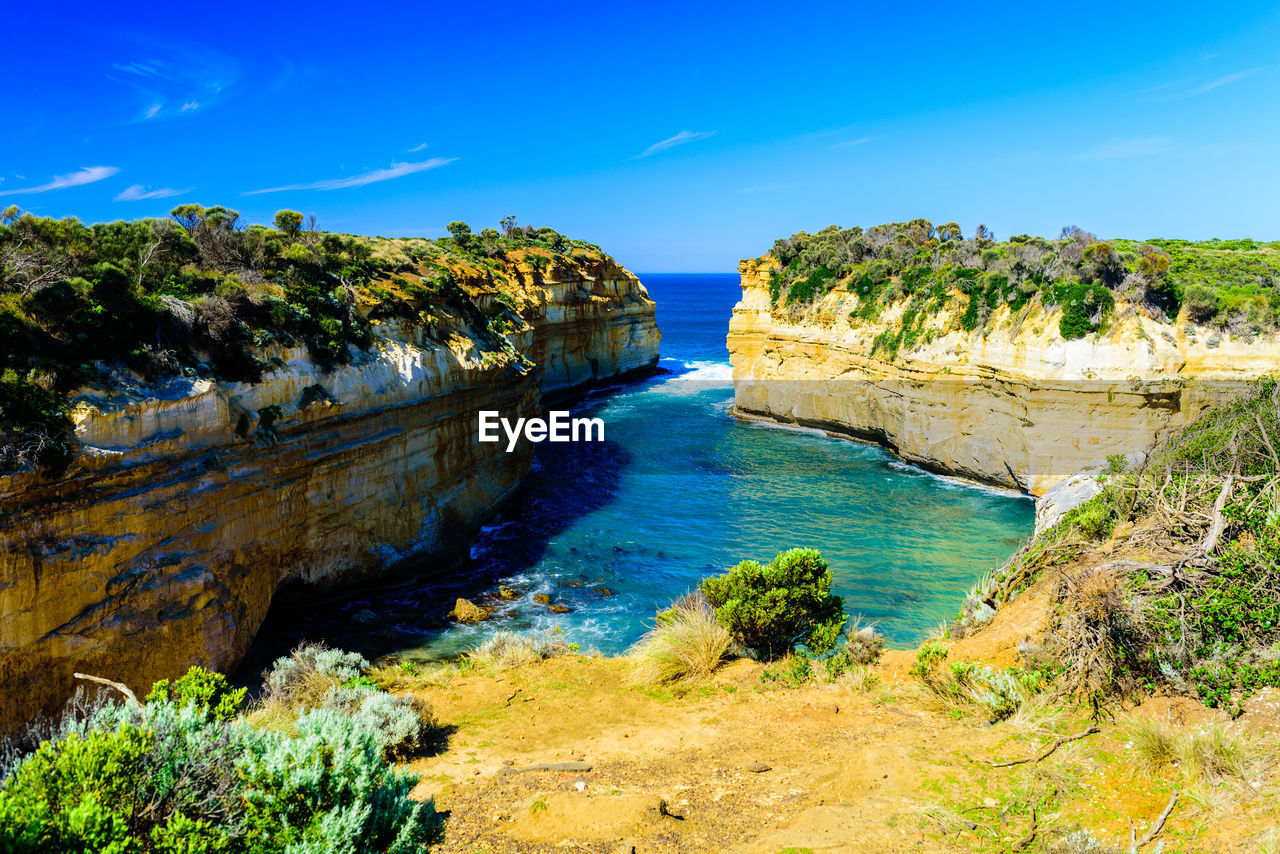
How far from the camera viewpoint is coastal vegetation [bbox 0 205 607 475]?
11.5m

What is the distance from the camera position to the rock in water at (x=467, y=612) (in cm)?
1698

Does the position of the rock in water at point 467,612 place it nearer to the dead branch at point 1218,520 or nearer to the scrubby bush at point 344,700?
the scrubby bush at point 344,700

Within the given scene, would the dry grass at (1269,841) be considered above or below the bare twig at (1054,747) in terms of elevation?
above

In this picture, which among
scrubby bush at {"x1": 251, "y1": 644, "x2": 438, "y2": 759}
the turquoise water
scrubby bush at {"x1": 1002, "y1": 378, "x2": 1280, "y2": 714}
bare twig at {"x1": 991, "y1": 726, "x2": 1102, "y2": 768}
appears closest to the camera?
bare twig at {"x1": 991, "y1": 726, "x2": 1102, "y2": 768}

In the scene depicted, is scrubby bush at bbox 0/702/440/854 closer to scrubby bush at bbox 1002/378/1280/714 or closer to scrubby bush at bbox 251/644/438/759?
scrubby bush at bbox 251/644/438/759

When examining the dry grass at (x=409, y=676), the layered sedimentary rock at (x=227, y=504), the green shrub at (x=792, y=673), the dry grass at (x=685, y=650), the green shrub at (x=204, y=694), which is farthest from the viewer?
the dry grass at (x=409, y=676)

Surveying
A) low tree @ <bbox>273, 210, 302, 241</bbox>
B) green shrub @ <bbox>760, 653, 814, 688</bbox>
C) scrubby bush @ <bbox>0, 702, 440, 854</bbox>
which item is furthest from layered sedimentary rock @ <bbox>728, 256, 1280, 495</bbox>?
low tree @ <bbox>273, 210, 302, 241</bbox>

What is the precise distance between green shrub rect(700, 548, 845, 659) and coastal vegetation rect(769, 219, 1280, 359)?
1850cm

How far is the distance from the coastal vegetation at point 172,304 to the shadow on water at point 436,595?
5.89 meters

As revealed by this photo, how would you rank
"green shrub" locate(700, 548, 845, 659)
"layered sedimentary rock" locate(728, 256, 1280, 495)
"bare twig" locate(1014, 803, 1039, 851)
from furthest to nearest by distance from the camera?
"layered sedimentary rock" locate(728, 256, 1280, 495), "green shrub" locate(700, 548, 845, 659), "bare twig" locate(1014, 803, 1039, 851)

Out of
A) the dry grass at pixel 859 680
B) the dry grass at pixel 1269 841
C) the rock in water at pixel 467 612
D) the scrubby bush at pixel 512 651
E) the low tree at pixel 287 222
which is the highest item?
the low tree at pixel 287 222

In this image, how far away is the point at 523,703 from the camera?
37.4ft

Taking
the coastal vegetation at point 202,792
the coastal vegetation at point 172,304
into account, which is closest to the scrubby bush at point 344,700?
the coastal vegetation at point 202,792

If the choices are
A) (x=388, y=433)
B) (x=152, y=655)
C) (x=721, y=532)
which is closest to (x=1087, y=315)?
(x=721, y=532)
